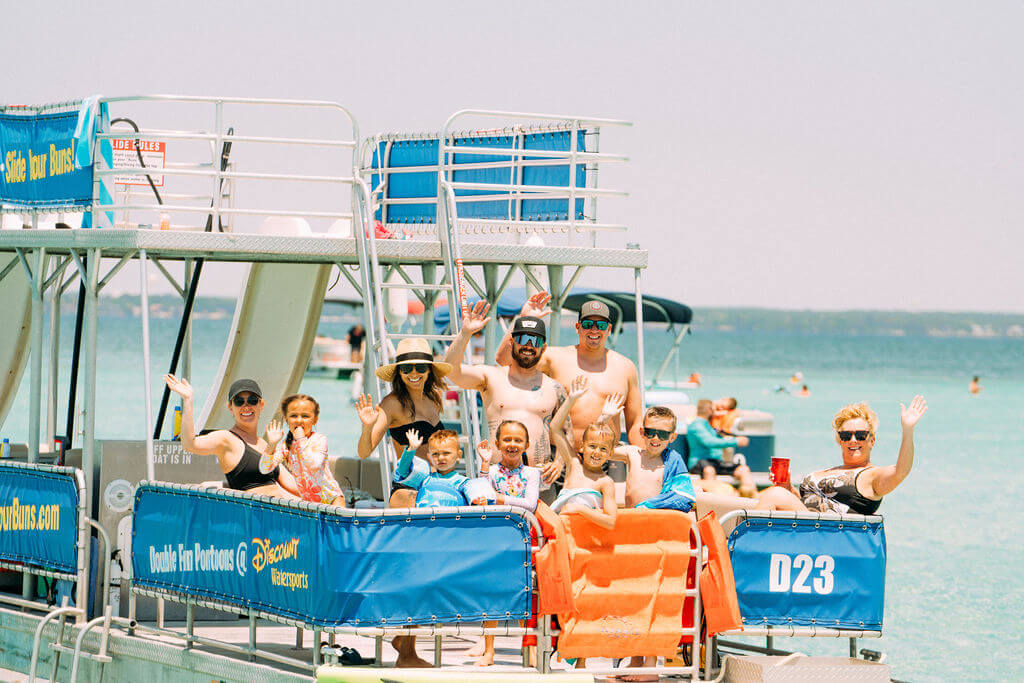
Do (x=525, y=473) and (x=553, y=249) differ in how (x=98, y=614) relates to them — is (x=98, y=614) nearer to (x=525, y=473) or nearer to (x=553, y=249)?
(x=525, y=473)

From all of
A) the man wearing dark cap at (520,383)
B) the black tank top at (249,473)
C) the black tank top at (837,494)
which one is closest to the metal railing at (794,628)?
the black tank top at (837,494)

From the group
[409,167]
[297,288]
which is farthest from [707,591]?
[297,288]

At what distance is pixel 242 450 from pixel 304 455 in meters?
0.40

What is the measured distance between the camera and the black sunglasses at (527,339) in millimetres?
9180

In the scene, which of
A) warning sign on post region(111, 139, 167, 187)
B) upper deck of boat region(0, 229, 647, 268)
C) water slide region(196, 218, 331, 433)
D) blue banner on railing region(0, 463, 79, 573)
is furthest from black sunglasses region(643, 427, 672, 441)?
water slide region(196, 218, 331, 433)

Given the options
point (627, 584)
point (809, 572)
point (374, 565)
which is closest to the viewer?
point (374, 565)

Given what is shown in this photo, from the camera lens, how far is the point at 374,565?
292 inches

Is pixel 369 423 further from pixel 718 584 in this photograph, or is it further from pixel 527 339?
pixel 718 584

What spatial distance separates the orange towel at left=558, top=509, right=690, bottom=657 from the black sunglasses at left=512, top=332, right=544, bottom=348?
1.70 metres

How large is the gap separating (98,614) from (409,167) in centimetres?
500

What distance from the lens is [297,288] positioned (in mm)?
14398

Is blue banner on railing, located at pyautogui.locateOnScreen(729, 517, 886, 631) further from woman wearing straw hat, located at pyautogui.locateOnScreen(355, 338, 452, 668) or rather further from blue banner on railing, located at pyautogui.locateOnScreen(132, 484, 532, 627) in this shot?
woman wearing straw hat, located at pyautogui.locateOnScreen(355, 338, 452, 668)

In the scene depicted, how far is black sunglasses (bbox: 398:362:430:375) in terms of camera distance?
9.20 m

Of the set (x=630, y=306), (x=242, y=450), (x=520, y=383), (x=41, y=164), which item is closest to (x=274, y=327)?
(x=41, y=164)
